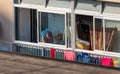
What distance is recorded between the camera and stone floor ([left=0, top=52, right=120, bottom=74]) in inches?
465

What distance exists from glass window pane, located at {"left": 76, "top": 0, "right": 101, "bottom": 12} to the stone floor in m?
2.83

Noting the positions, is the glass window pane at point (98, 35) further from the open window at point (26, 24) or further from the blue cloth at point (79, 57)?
the open window at point (26, 24)

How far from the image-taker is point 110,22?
15.0 metres

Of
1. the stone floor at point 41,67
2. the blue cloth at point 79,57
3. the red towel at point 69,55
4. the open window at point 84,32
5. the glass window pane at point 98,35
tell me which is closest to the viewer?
the stone floor at point 41,67

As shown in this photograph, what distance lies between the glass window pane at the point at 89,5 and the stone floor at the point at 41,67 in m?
2.83

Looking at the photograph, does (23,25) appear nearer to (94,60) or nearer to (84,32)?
(84,32)

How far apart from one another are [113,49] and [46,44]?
2294mm

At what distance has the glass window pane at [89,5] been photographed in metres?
15.1

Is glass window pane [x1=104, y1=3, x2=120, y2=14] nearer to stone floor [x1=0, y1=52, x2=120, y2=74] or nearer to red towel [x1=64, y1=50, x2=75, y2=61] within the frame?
red towel [x1=64, y1=50, x2=75, y2=61]

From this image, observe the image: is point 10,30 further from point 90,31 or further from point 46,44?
point 90,31

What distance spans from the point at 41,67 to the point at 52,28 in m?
4.15

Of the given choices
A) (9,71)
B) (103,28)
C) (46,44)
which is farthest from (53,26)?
(9,71)

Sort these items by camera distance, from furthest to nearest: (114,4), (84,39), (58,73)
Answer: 1. (84,39)
2. (114,4)
3. (58,73)

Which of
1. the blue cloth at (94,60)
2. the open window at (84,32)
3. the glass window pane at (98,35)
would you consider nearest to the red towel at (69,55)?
the open window at (84,32)
